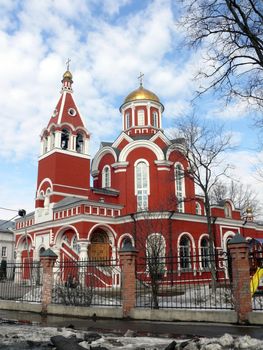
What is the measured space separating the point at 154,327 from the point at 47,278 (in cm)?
492

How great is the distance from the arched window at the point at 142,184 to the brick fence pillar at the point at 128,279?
14444 mm

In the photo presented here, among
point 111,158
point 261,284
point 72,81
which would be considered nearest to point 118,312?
point 261,284

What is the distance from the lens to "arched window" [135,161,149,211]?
86.1 feet

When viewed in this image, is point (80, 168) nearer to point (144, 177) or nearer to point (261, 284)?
point (144, 177)

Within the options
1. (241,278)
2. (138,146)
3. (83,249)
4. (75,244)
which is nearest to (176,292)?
(241,278)

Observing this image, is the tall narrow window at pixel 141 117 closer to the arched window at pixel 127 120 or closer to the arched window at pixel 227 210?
the arched window at pixel 127 120

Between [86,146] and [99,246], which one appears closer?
[99,246]

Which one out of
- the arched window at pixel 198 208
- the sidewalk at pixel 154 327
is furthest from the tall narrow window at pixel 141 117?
the sidewalk at pixel 154 327

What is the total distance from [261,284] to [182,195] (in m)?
12.7

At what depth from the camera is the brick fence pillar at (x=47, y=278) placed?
1262 cm

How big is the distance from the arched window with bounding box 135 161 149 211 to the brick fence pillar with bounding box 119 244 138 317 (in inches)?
569

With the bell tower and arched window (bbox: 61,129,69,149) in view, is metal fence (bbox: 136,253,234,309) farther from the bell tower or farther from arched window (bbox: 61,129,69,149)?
arched window (bbox: 61,129,69,149)

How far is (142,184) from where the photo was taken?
26562 millimetres

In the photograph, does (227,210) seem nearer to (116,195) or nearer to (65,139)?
(116,195)
